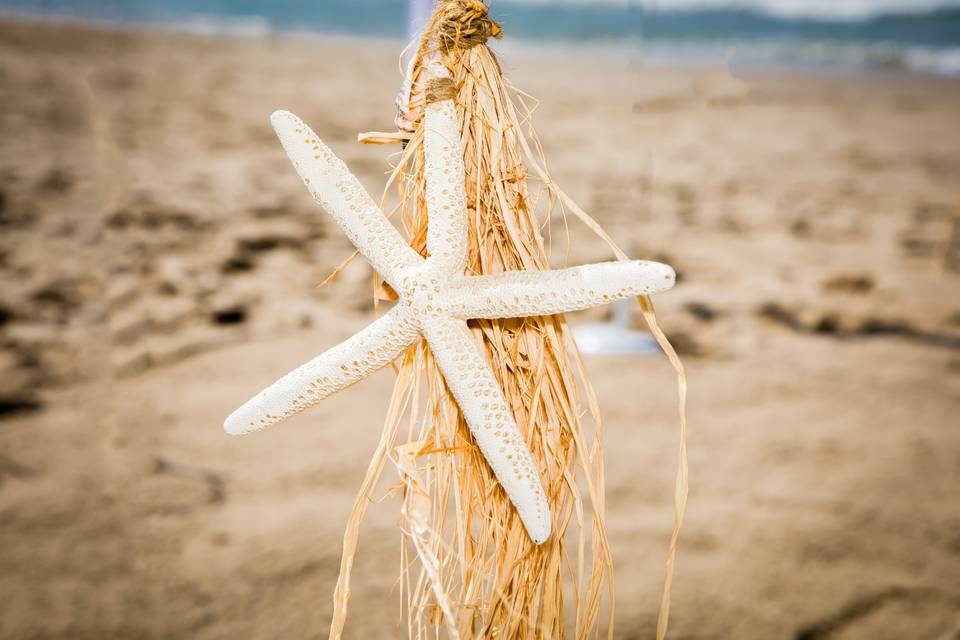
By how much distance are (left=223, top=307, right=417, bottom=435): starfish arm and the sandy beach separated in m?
0.29

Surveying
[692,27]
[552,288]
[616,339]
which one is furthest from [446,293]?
[692,27]

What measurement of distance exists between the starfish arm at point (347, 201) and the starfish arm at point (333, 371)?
0.21 ft

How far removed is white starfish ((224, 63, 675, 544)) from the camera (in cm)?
78

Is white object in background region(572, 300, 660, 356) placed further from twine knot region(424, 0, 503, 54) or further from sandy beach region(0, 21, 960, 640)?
twine knot region(424, 0, 503, 54)

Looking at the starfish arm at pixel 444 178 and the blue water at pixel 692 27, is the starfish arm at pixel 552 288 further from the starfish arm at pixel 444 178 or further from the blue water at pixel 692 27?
the blue water at pixel 692 27

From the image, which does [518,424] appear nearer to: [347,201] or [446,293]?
[446,293]

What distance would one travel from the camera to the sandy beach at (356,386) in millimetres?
1547

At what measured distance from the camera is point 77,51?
6367 millimetres

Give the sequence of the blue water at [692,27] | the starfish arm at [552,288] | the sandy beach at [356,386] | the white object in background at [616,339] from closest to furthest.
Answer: the starfish arm at [552,288] → the sandy beach at [356,386] → the white object in background at [616,339] → the blue water at [692,27]

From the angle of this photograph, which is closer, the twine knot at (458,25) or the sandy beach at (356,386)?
the twine knot at (458,25)

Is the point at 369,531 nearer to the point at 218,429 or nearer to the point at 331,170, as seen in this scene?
the point at 218,429

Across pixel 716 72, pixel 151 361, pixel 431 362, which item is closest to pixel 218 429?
pixel 151 361

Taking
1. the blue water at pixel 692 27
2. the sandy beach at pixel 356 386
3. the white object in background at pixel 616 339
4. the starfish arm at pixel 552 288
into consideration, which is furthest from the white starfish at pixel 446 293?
the blue water at pixel 692 27

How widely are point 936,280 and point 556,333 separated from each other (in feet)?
10.5
